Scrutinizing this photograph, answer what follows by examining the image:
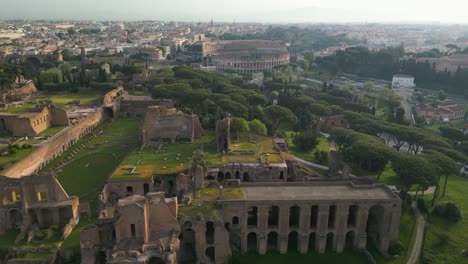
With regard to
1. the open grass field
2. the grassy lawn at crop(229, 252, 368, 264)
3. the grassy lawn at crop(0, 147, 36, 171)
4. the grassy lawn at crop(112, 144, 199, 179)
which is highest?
the grassy lawn at crop(112, 144, 199, 179)

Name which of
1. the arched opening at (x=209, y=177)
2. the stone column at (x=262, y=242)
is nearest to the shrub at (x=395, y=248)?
the stone column at (x=262, y=242)

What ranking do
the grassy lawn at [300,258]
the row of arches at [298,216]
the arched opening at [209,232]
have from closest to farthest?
1. the arched opening at [209,232]
2. the grassy lawn at [300,258]
3. the row of arches at [298,216]

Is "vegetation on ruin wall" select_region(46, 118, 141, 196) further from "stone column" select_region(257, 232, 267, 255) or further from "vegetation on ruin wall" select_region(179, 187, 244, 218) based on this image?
"stone column" select_region(257, 232, 267, 255)

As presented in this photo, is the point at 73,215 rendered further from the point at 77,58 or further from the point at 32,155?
the point at 77,58

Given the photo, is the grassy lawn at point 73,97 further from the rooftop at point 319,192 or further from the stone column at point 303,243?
the stone column at point 303,243

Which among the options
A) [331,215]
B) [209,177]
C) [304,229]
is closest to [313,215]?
[331,215]

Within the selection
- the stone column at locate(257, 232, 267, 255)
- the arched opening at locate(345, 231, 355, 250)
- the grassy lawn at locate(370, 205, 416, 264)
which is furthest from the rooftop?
the grassy lawn at locate(370, 205, 416, 264)
